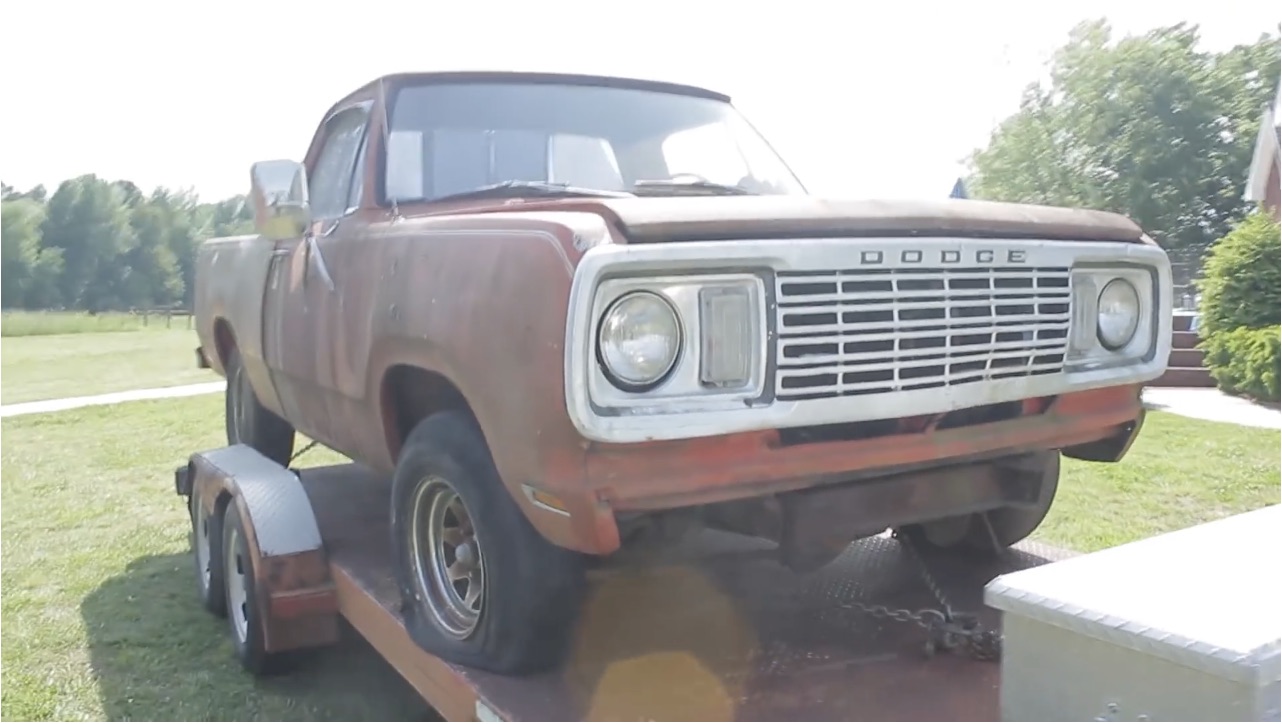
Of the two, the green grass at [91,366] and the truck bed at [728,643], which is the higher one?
the truck bed at [728,643]

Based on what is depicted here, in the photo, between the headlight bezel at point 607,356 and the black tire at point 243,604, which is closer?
the headlight bezel at point 607,356

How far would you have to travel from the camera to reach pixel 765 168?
3.91 metres

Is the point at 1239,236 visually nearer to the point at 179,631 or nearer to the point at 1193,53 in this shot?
the point at 179,631

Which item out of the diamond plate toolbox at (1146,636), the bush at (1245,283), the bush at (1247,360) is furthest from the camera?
the bush at (1245,283)

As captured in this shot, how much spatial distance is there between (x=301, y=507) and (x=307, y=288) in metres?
0.79

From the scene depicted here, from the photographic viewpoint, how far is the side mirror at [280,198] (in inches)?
139

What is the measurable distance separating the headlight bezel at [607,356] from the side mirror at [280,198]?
1.81 meters

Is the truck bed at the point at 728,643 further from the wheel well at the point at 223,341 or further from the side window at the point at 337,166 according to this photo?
the wheel well at the point at 223,341

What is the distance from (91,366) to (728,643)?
20534 mm

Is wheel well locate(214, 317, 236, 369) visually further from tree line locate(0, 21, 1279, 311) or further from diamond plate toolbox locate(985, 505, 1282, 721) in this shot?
tree line locate(0, 21, 1279, 311)

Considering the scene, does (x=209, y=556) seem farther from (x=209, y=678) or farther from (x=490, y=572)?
(x=490, y=572)

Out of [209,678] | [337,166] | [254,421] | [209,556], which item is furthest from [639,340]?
[254,421]

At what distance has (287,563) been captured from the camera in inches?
137

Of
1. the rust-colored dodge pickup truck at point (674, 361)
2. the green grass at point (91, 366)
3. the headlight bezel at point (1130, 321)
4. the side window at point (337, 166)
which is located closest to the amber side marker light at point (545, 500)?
the rust-colored dodge pickup truck at point (674, 361)
